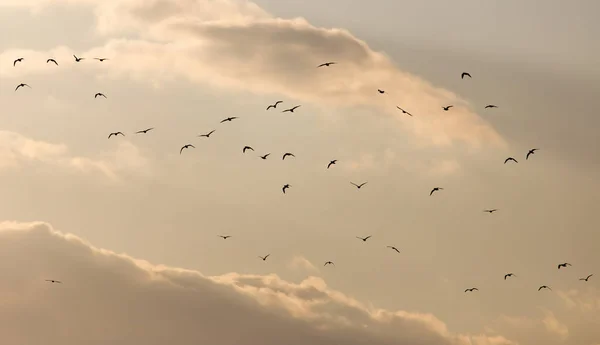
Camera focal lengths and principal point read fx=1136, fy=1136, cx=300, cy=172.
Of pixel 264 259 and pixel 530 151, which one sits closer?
pixel 530 151

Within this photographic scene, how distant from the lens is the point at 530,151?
161 metres

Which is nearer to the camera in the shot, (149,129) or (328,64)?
(328,64)

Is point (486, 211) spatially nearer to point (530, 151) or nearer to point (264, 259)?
point (530, 151)

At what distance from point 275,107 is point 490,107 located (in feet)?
101

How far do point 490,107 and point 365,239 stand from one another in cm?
3940

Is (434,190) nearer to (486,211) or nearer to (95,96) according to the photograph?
(486,211)

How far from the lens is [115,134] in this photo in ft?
600

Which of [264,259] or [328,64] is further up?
[328,64]

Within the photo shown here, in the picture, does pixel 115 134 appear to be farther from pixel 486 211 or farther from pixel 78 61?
pixel 486 211

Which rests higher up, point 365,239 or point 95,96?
point 95,96

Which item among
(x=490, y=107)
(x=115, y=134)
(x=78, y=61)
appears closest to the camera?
(x=490, y=107)

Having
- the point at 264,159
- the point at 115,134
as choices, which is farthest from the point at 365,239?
the point at 115,134

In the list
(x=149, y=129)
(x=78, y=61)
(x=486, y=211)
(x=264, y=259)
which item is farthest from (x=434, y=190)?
(x=78, y=61)

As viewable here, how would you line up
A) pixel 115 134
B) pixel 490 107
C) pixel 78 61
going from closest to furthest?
pixel 490 107
pixel 78 61
pixel 115 134
